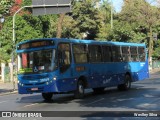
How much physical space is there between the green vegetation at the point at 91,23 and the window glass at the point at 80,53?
27.6 m

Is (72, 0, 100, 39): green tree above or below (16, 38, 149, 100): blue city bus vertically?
above

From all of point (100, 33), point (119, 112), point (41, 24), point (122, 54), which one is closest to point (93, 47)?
point (122, 54)

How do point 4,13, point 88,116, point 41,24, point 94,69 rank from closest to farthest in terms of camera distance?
point 88,116 → point 94,69 → point 4,13 → point 41,24

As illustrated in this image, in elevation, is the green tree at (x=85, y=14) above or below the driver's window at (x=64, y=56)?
above

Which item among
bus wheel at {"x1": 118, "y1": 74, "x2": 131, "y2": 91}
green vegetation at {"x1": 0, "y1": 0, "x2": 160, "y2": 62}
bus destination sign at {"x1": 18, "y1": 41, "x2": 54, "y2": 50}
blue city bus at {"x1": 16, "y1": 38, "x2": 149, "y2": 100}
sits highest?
green vegetation at {"x1": 0, "y1": 0, "x2": 160, "y2": 62}

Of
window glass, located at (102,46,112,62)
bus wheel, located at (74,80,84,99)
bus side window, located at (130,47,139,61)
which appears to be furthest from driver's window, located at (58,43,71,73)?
bus side window, located at (130,47,139,61)

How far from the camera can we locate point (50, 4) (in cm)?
2644

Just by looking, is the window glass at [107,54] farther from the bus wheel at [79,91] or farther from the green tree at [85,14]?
the green tree at [85,14]

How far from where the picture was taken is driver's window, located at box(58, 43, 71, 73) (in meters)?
20.3

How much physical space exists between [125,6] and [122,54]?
51.9 meters

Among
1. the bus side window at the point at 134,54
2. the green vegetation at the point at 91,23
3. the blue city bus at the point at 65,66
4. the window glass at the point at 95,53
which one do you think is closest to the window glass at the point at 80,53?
the blue city bus at the point at 65,66

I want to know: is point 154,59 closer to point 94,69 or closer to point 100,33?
point 100,33

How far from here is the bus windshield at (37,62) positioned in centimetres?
2003

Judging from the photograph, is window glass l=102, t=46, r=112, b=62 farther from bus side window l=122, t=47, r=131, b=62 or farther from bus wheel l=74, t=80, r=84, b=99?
bus wheel l=74, t=80, r=84, b=99
